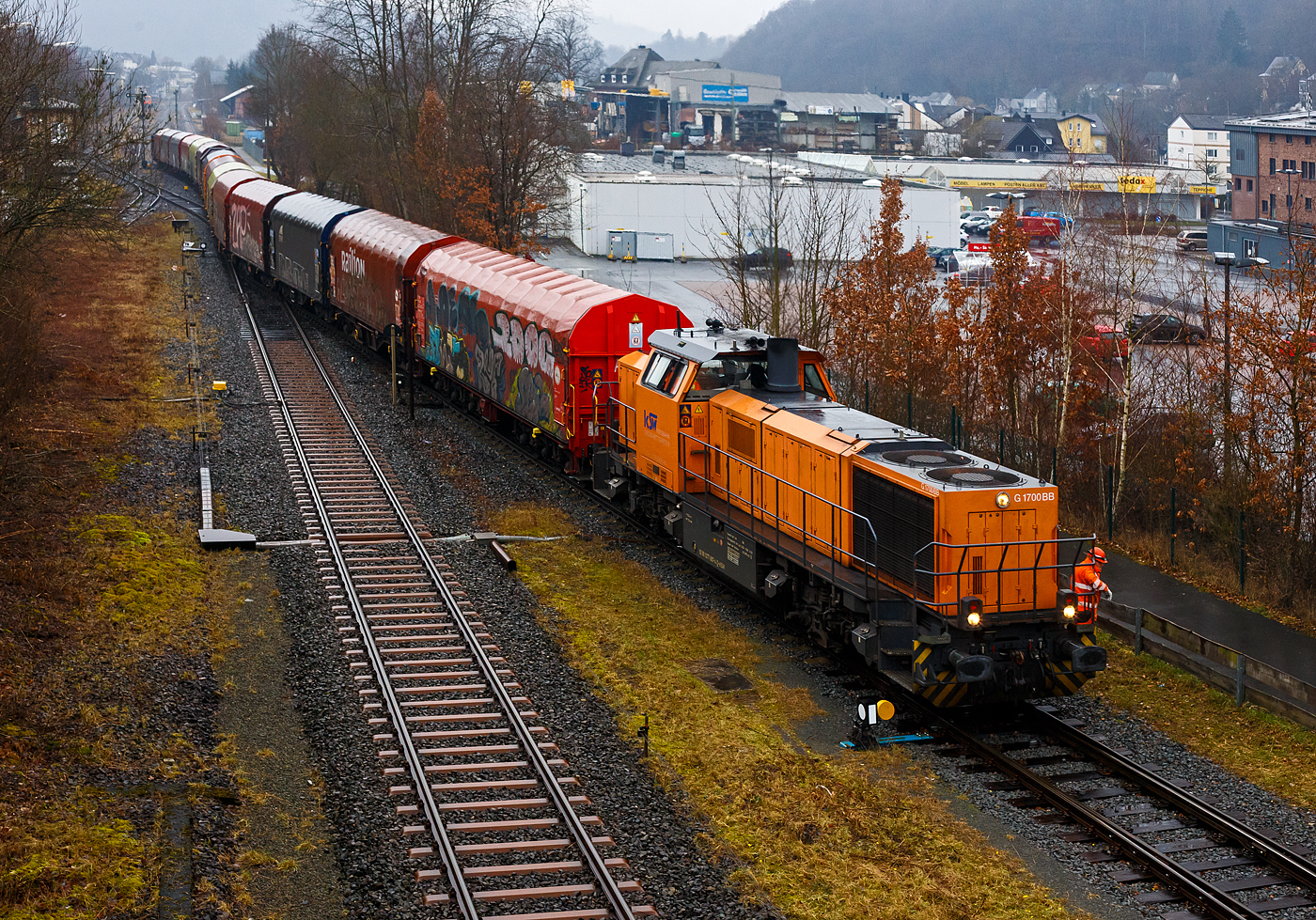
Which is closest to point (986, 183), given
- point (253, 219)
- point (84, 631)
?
point (253, 219)

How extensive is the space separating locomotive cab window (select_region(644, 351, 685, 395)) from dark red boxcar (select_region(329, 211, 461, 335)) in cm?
1159

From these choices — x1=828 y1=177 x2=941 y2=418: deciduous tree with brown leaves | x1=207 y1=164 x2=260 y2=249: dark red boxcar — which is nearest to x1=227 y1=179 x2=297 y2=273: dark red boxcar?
x1=207 y1=164 x2=260 y2=249: dark red boxcar

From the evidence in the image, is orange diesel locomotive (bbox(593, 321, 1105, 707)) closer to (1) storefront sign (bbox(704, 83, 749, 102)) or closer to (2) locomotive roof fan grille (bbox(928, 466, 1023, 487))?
(2) locomotive roof fan grille (bbox(928, 466, 1023, 487))

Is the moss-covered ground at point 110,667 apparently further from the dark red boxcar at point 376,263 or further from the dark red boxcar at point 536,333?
the dark red boxcar at point 376,263

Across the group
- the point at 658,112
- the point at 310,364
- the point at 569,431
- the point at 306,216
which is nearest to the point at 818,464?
the point at 569,431

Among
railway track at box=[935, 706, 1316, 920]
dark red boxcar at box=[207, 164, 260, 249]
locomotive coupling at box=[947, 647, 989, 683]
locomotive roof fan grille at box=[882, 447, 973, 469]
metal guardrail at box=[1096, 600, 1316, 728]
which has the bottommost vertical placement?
railway track at box=[935, 706, 1316, 920]

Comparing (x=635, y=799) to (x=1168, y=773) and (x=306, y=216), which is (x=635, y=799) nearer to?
(x=1168, y=773)

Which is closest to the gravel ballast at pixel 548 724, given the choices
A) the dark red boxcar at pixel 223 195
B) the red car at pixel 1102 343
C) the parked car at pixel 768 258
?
the parked car at pixel 768 258

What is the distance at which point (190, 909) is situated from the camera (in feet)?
34.1

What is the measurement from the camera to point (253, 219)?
50.1 meters

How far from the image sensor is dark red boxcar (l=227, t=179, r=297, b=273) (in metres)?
48.5

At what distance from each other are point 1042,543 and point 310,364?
26655 millimetres

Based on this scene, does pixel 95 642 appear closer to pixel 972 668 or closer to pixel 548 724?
pixel 548 724

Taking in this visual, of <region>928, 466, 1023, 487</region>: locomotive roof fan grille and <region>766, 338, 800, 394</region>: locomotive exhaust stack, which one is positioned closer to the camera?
<region>928, 466, 1023, 487</region>: locomotive roof fan grille
